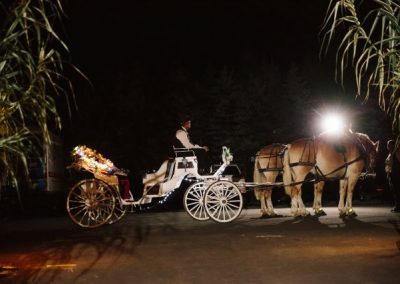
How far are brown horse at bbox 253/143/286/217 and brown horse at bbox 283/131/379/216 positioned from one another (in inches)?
16.1

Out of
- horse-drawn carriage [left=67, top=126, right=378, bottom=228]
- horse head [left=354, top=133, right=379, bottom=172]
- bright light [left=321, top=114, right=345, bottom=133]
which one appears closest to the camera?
horse-drawn carriage [left=67, top=126, right=378, bottom=228]

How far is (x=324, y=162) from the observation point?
1498 centimetres

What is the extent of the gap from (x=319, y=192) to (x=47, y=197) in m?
11.2

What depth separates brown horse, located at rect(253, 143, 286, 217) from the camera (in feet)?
50.0

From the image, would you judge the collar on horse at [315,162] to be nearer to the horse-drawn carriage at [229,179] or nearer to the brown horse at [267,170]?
the horse-drawn carriage at [229,179]

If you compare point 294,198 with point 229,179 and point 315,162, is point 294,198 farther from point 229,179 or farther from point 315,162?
point 229,179

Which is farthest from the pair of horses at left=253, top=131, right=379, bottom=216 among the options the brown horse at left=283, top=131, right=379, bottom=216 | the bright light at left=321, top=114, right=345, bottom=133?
the bright light at left=321, top=114, right=345, bottom=133

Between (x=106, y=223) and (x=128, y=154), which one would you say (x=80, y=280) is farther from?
(x=128, y=154)

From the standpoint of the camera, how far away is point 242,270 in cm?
801

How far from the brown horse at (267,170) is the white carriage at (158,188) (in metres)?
0.87

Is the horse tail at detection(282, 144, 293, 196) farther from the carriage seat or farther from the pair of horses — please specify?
the carriage seat

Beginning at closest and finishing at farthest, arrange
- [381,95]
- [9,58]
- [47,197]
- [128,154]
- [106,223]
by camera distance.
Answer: [9,58] < [381,95] < [106,223] < [47,197] < [128,154]

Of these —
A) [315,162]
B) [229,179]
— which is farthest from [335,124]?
[229,179]

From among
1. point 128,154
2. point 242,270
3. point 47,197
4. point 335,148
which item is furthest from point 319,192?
point 128,154
